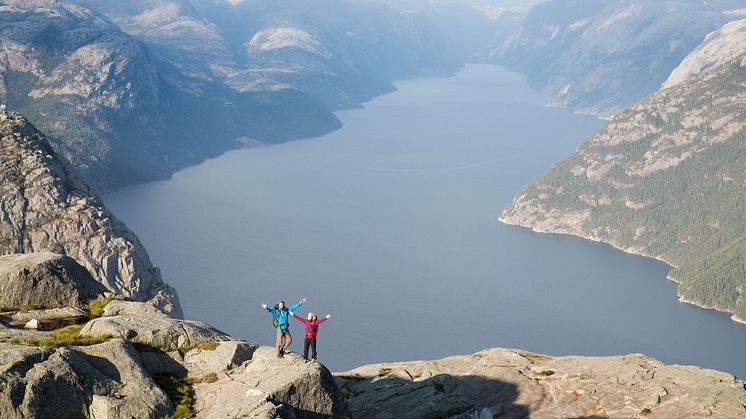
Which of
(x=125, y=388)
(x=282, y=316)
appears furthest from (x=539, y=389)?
(x=125, y=388)

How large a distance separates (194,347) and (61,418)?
10.6 meters

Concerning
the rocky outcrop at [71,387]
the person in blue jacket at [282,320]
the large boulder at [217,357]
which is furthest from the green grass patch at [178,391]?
the person in blue jacket at [282,320]

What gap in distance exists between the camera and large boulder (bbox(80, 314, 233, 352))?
4497cm

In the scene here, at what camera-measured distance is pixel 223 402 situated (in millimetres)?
39406

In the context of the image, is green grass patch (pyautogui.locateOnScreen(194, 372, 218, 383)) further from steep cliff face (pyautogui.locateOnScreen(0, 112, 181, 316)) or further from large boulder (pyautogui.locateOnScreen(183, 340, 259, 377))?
steep cliff face (pyautogui.locateOnScreen(0, 112, 181, 316))

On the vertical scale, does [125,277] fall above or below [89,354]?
below

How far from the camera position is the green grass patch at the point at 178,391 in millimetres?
38562

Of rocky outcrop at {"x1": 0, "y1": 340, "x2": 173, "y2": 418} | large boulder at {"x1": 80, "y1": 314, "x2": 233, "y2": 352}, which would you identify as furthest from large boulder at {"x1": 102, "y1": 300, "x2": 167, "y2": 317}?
rocky outcrop at {"x1": 0, "y1": 340, "x2": 173, "y2": 418}

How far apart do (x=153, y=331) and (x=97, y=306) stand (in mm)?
7384

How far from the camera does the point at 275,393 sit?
38844mm

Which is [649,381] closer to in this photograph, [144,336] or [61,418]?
[144,336]

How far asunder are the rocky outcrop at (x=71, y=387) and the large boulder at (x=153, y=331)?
4.37 metres

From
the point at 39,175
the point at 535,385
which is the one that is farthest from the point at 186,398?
the point at 39,175

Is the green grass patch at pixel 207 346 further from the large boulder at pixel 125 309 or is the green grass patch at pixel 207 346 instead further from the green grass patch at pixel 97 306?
the green grass patch at pixel 97 306
